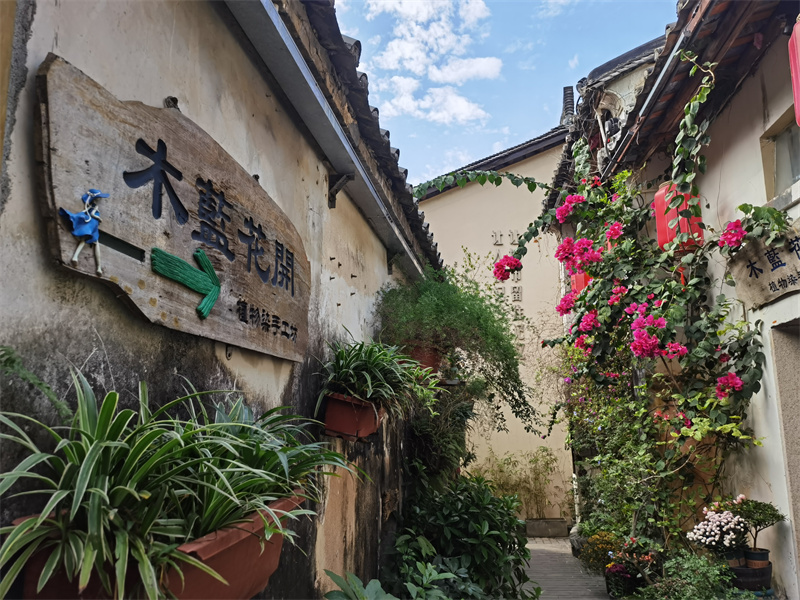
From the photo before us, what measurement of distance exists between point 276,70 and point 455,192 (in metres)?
11.5

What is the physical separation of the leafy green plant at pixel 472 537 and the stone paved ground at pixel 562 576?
1249mm

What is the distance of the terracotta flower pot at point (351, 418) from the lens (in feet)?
10.9

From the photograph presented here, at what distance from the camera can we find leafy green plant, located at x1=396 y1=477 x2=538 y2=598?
16.0 feet

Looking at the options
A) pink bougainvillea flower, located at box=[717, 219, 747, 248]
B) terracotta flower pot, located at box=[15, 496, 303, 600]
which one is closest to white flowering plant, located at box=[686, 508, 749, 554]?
pink bougainvillea flower, located at box=[717, 219, 747, 248]

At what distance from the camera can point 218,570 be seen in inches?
55.8

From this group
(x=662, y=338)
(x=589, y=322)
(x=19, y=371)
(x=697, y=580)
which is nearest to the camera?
(x=19, y=371)

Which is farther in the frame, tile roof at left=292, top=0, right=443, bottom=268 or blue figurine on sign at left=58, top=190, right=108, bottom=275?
tile roof at left=292, top=0, right=443, bottom=268

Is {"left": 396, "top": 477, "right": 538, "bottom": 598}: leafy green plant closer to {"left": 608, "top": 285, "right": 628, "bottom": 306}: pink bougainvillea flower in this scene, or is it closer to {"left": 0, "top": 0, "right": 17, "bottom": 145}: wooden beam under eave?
{"left": 608, "top": 285, "right": 628, "bottom": 306}: pink bougainvillea flower

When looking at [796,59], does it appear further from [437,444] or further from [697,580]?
[437,444]

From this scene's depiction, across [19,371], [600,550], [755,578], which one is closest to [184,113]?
[19,371]

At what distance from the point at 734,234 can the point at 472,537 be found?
3300 mm

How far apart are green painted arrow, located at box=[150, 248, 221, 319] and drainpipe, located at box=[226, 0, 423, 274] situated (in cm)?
111

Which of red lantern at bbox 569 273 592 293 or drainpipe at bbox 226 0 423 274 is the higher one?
red lantern at bbox 569 273 592 293

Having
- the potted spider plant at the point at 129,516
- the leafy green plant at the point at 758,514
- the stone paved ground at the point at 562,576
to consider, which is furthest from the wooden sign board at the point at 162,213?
the stone paved ground at the point at 562,576
